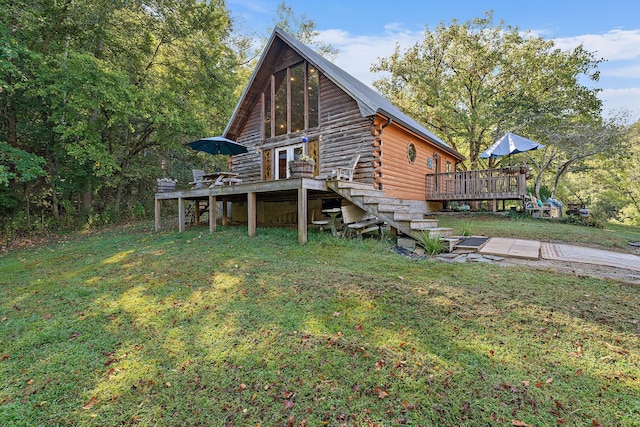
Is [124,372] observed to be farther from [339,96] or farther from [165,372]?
[339,96]

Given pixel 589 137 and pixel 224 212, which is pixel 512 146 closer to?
pixel 589 137

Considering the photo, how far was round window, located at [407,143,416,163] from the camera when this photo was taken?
11038mm

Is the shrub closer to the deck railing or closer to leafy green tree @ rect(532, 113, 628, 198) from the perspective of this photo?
the deck railing

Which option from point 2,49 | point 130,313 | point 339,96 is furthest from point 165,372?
point 2,49

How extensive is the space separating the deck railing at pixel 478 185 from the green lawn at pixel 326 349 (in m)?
7.59

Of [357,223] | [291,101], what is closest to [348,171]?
[357,223]

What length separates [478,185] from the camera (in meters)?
11.4

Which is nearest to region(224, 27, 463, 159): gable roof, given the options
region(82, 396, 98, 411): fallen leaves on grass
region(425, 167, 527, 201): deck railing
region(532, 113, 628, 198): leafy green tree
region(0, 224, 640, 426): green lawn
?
region(425, 167, 527, 201): deck railing

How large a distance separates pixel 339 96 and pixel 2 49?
9.07m

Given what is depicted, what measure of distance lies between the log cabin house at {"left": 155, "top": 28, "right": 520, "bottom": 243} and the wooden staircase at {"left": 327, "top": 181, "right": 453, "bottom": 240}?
5 cm

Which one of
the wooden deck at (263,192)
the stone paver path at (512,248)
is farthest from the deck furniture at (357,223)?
the stone paver path at (512,248)

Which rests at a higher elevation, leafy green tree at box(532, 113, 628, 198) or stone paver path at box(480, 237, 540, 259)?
leafy green tree at box(532, 113, 628, 198)

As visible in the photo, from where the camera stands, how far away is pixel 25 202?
1180 centimetres

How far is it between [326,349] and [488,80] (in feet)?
68.2
